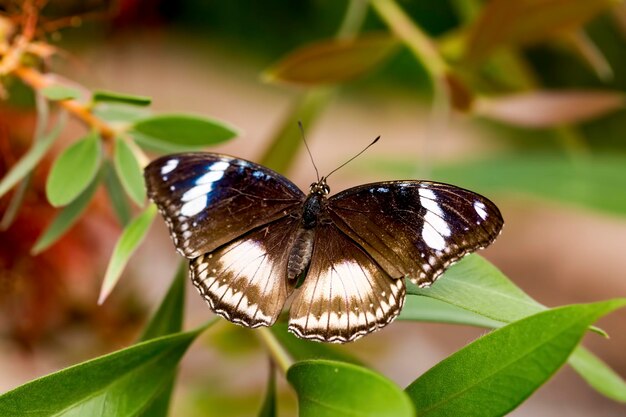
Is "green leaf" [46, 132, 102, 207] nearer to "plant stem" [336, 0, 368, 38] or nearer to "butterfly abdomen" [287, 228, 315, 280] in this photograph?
"butterfly abdomen" [287, 228, 315, 280]

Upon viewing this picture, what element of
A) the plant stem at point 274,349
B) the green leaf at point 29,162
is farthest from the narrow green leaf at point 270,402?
the green leaf at point 29,162

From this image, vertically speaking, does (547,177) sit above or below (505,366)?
above

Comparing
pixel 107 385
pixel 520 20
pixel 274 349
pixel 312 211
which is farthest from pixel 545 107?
pixel 107 385

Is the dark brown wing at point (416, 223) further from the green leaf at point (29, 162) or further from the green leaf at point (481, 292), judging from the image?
the green leaf at point (29, 162)

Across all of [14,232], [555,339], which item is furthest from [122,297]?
[555,339]

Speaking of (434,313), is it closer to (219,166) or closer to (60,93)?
(219,166)
